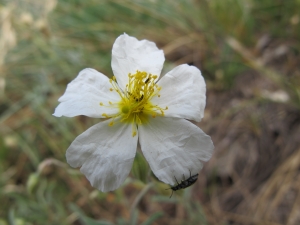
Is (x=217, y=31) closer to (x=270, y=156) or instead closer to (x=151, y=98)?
(x=270, y=156)

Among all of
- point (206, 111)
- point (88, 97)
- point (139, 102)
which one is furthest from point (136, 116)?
point (206, 111)

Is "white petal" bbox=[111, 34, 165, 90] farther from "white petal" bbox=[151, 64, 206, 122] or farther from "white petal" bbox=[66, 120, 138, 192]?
"white petal" bbox=[66, 120, 138, 192]

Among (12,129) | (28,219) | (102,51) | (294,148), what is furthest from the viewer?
(102,51)

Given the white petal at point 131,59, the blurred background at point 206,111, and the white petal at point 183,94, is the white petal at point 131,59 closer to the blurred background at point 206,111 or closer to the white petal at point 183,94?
the white petal at point 183,94

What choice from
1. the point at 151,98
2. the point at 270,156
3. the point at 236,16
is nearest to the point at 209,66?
the point at 236,16

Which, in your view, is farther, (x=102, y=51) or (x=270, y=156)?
(x=102, y=51)

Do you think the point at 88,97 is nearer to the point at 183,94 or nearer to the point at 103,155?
the point at 103,155
